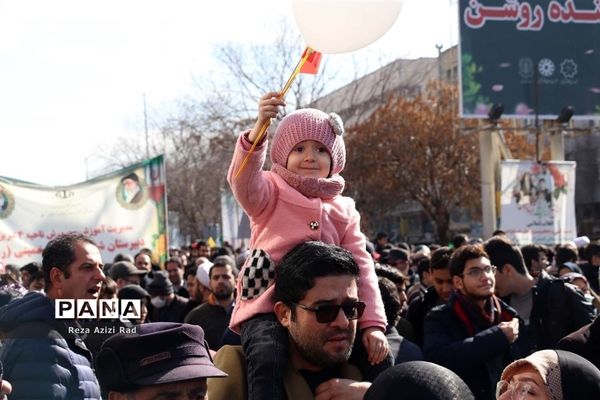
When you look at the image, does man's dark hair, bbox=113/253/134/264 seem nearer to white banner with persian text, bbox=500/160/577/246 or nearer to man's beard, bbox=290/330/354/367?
white banner with persian text, bbox=500/160/577/246

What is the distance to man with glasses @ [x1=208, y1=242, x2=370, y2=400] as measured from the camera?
2.84m

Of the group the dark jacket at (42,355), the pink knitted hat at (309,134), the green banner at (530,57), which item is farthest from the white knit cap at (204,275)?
the green banner at (530,57)

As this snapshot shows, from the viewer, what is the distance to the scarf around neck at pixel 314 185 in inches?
129

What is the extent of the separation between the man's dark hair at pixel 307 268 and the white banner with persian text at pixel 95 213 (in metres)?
7.53

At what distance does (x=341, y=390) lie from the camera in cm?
283

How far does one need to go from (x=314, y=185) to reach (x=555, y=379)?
3.57 ft

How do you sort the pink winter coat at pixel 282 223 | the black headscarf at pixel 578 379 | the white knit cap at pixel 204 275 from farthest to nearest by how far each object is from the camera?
the white knit cap at pixel 204 275 → the pink winter coat at pixel 282 223 → the black headscarf at pixel 578 379

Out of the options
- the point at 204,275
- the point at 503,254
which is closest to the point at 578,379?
the point at 503,254

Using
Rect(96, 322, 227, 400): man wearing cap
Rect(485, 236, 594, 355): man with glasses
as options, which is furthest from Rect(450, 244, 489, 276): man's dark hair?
Rect(96, 322, 227, 400): man wearing cap

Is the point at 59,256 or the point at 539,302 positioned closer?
the point at 59,256

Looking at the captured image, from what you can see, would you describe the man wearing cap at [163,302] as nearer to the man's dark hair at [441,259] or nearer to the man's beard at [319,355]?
the man's dark hair at [441,259]

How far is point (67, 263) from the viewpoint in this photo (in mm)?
3797

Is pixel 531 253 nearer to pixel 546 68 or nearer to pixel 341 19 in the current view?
pixel 341 19

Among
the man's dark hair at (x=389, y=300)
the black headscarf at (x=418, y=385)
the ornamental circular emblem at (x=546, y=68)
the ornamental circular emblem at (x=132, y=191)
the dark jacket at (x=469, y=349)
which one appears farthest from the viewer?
the ornamental circular emblem at (x=546, y=68)
